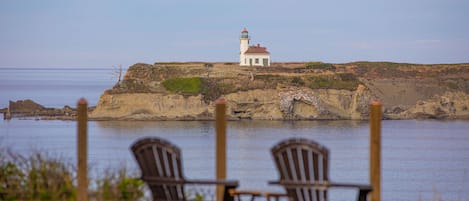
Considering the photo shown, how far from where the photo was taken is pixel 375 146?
6777 mm

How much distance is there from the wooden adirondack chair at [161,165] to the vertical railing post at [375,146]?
110 cm

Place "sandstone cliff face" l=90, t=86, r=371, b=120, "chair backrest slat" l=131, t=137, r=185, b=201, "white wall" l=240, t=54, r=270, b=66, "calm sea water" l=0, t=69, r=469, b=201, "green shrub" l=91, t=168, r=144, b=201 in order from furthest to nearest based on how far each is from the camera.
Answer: "white wall" l=240, t=54, r=270, b=66 < "sandstone cliff face" l=90, t=86, r=371, b=120 < "calm sea water" l=0, t=69, r=469, b=201 < "green shrub" l=91, t=168, r=144, b=201 < "chair backrest slat" l=131, t=137, r=185, b=201

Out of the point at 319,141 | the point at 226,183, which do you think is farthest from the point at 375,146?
the point at 319,141

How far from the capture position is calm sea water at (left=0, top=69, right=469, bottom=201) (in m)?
34.8

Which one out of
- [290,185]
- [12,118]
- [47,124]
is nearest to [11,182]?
[290,185]

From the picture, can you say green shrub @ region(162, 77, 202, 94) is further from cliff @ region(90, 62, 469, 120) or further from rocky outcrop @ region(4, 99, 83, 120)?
rocky outcrop @ region(4, 99, 83, 120)

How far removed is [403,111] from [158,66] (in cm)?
2946

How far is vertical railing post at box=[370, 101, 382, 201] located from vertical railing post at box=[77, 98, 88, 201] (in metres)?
2.16

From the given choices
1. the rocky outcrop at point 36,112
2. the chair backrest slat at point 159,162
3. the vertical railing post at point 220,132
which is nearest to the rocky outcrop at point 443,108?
the rocky outcrop at point 36,112

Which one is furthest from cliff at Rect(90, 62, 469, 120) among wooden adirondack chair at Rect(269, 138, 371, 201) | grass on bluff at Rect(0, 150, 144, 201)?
wooden adirondack chair at Rect(269, 138, 371, 201)

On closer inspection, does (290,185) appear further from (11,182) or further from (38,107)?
(38,107)

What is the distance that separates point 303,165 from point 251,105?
287ft

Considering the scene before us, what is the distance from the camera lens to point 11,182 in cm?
795

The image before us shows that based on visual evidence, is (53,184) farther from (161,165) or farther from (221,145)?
(221,145)
